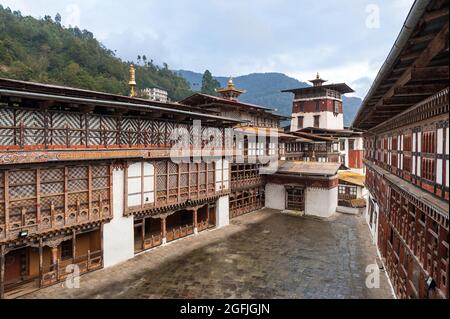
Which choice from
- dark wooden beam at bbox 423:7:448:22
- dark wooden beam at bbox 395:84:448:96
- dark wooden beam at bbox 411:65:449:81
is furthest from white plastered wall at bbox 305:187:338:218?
dark wooden beam at bbox 423:7:448:22

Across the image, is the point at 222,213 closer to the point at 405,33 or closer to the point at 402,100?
the point at 402,100

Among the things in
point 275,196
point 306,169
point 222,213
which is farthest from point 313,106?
point 222,213

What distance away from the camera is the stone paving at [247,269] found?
45.7 ft

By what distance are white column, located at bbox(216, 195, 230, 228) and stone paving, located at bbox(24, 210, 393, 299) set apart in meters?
0.81

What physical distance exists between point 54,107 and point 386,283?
18178 mm

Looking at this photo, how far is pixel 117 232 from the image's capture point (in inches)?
670

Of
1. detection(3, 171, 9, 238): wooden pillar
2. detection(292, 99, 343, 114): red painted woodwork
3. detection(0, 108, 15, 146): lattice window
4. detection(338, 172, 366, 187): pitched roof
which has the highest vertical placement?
detection(292, 99, 343, 114): red painted woodwork

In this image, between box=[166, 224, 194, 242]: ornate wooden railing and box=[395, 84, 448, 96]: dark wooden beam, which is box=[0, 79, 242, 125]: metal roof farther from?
box=[395, 84, 448, 96]: dark wooden beam

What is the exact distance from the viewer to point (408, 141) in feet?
38.9

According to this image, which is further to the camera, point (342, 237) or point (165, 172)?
point (342, 237)

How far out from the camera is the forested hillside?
204ft

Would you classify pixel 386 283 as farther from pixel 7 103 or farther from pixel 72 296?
pixel 7 103

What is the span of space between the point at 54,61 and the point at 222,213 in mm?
72173
